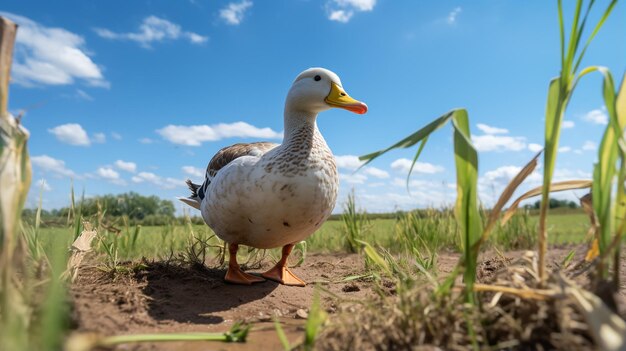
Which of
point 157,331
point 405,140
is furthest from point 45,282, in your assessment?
point 405,140

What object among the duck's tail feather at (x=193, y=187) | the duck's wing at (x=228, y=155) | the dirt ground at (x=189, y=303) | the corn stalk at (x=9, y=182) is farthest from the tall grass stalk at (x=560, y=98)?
the duck's tail feather at (x=193, y=187)

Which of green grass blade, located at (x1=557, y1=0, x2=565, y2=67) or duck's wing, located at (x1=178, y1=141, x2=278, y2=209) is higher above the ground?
green grass blade, located at (x1=557, y1=0, x2=565, y2=67)

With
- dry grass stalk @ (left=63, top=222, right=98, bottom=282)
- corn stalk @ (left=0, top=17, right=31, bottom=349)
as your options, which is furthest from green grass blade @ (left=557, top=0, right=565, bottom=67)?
dry grass stalk @ (left=63, top=222, right=98, bottom=282)

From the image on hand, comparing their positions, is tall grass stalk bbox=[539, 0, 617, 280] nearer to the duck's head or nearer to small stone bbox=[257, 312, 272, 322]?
small stone bbox=[257, 312, 272, 322]

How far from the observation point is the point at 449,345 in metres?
1.28

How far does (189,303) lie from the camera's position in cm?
259

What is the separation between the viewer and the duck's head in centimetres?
333

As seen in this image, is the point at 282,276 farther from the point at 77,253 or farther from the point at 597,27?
the point at 597,27

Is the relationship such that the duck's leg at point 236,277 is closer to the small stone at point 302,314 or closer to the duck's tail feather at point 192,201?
the small stone at point 302,314

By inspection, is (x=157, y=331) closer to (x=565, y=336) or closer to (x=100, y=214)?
(x=565, y=336)

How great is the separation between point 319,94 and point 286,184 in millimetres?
938

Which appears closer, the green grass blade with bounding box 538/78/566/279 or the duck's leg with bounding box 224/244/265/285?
the green grass blade with bounding box 538/78/566/279

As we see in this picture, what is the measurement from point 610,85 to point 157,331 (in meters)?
2.23

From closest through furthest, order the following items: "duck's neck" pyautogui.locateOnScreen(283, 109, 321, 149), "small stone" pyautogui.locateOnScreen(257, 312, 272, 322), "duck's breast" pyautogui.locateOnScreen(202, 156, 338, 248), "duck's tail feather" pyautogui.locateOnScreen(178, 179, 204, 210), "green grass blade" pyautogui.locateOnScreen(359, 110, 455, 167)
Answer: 1. "green grass blade" pyautogui.locateOnScreen(359, 110, 455, 167)
2. "small stone" pyautogui.locateOnScreen(257, 312, 272, 322)
3. "duck's breast" pyautogui.locateOnScreen(202, 156, 338, 248)
4. "duck's neck" pyautogui.locateOnScreen(283, 109, 321, 149)
5. "duck's tail feather" pyautogui.locateOnScreen(178, 179, 204, 210)
